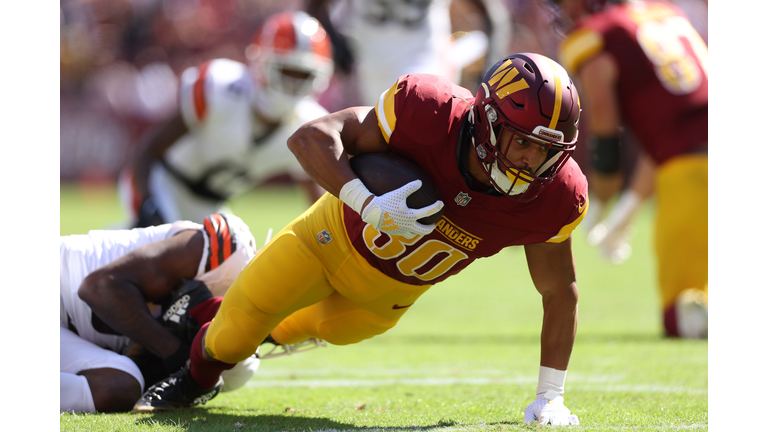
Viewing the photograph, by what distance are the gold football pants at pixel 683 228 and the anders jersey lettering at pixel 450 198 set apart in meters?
2.21

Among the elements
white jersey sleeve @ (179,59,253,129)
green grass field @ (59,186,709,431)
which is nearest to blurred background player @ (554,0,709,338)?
green grass field @ (59,186,709,431)

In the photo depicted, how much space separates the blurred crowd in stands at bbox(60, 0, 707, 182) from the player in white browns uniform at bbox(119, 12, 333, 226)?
10.3 m

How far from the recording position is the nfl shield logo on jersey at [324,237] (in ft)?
7.78

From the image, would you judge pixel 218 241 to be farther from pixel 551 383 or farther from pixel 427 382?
pixel 551 383

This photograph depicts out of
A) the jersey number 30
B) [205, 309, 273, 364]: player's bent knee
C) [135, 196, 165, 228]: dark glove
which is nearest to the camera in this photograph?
the jersey number 30

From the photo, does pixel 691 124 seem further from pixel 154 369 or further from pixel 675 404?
pixel 154 369

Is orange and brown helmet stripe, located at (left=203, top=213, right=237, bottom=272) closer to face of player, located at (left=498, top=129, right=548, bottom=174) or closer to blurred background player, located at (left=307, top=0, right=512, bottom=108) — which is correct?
face of player, located at (left=498, top=129, right=548, bottom=174)

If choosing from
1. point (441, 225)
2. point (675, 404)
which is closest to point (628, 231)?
point (675, 404)

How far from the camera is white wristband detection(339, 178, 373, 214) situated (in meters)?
2.07

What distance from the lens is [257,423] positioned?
2334 mm

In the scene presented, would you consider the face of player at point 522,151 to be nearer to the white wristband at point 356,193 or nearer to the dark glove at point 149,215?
the white wristband at point 356,193

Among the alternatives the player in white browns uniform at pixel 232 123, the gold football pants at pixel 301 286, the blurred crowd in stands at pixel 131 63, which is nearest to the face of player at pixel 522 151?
the gold football pants at pixel 301 286

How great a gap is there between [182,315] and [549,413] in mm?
1288

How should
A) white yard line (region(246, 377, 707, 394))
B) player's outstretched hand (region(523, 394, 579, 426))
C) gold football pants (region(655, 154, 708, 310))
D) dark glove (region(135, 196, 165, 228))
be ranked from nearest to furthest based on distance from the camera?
player's outstretched hand (region(523, 394, 579, 426)) < white yard line (region(246, 377, 707, 394)) < gold football pants (region(655, 154, 708, 310)) < dark glove (region(135, 196, 165, 228))
